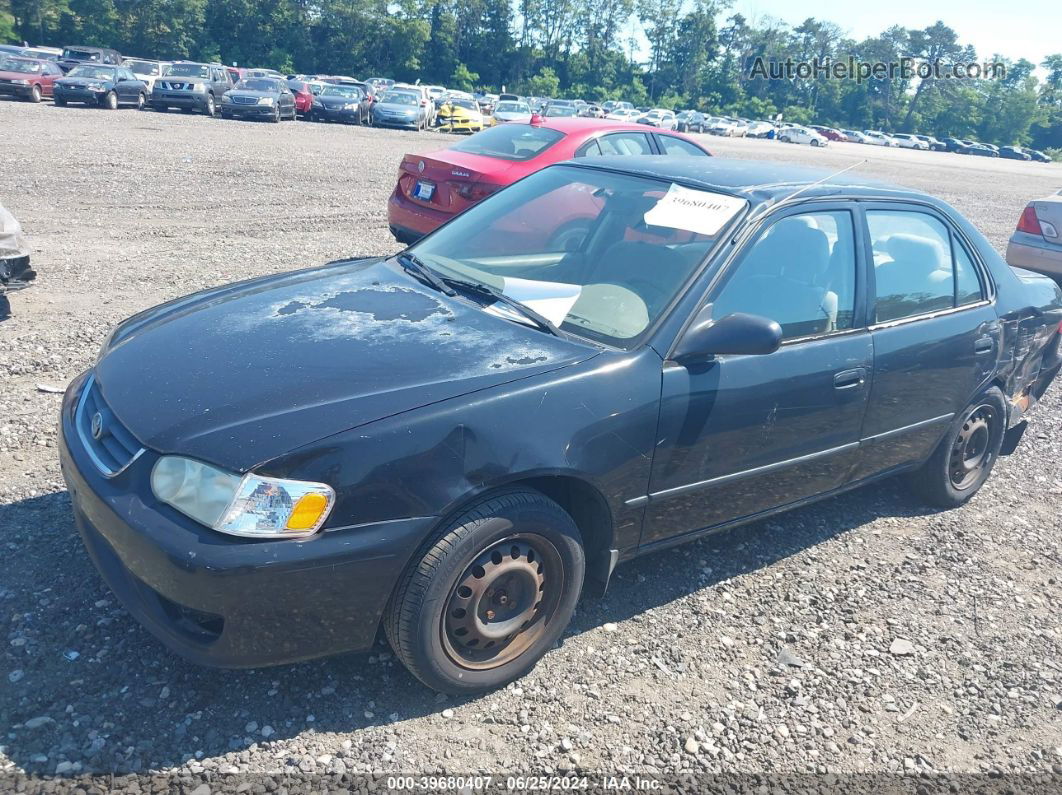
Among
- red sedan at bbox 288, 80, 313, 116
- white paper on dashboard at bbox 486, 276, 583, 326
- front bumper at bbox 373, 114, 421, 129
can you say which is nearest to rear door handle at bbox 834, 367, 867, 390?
white paper on dashboard at bbox 486, 276, 583, 326

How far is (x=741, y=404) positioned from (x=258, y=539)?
184 cm

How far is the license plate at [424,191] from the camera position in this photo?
27.4 ft

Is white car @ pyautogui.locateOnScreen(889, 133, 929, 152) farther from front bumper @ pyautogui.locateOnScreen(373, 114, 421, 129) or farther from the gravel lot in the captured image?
the gravel lot

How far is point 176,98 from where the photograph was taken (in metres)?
26.7

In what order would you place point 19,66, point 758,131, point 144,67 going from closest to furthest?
Result: point 19,66 → point 144,67 → point 758,131

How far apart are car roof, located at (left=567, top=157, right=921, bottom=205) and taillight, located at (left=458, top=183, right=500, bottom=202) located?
3996mm

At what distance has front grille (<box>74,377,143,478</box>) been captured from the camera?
2707 mm

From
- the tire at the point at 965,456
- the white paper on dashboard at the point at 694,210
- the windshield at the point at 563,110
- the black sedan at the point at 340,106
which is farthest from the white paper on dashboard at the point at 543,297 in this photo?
the windshield at the point at 563,110

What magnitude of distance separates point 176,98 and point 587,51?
74840mm

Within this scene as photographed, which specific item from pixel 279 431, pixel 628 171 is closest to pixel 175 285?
pixel 628 171

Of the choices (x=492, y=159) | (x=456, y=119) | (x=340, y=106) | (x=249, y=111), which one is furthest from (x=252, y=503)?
(x=456, y=119)

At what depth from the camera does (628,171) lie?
13.3 ft

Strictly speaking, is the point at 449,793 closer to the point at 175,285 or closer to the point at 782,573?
the point at 782,573

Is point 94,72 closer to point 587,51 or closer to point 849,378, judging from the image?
point 849,378
